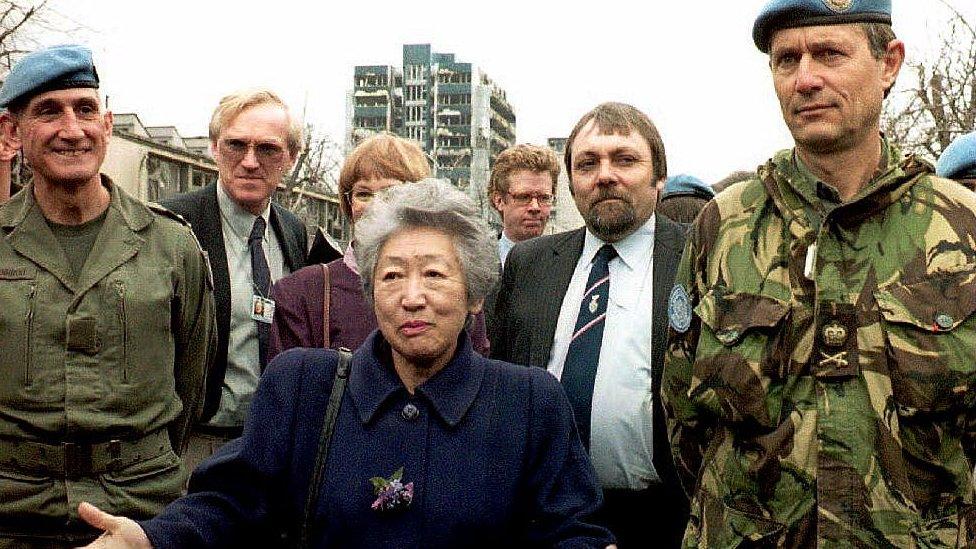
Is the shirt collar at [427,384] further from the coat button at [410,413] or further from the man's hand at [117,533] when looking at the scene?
the man's hand at [117,533]

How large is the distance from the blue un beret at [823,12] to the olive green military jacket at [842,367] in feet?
1.25

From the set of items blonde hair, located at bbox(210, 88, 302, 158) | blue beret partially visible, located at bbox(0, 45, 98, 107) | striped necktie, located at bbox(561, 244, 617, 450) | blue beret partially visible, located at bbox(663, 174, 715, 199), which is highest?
blue beret partially visible, located at bbox(0, 45, 98, 107)

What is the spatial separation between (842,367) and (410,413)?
117 centimetres

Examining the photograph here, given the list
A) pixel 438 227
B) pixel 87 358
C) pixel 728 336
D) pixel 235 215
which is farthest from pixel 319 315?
pixel 728 336

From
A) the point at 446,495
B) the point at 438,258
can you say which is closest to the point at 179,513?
the point at 446,495

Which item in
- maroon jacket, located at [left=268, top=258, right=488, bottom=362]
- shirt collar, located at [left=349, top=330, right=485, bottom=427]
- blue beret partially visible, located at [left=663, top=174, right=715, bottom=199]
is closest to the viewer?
shirt collar, located at [left=349, top=330, right=485, bottom=427]

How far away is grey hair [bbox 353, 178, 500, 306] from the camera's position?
3.15 meters

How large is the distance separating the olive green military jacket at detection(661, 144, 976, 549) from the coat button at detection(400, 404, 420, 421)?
2.61ft

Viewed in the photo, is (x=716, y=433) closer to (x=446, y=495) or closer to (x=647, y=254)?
(x=446, y=495)

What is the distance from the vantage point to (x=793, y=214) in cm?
291

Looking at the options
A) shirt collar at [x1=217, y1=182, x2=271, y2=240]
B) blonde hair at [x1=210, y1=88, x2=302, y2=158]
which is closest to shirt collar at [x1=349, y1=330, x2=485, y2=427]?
shirt collar at [x1=217, y1=182, x2=271, y2=240]

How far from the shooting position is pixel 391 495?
2.85 m

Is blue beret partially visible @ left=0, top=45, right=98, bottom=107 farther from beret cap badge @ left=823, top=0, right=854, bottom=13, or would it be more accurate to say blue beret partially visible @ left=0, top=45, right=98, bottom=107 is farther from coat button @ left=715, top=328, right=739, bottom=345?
beret cap badge @ left=823, top=0, right=854, bottom=13

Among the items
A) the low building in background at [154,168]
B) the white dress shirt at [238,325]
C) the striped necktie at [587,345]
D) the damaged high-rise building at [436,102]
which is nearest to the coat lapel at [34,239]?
the white dress shirt at [238,325]
